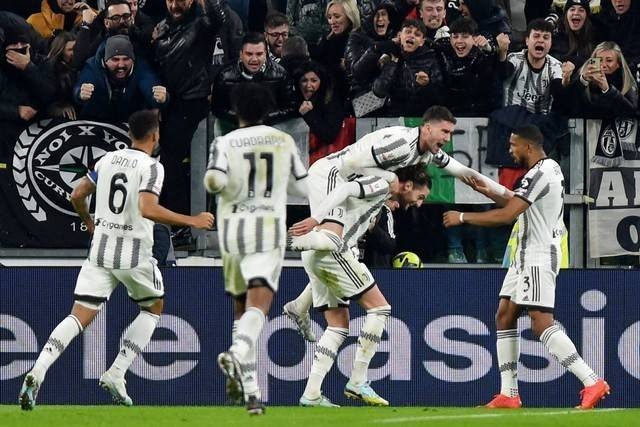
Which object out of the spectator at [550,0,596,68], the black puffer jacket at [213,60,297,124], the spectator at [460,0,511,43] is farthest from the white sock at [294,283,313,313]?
the spectator at [460,0,511,43]

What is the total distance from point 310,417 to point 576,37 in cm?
700

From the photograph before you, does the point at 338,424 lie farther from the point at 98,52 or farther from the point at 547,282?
the point at 98,52

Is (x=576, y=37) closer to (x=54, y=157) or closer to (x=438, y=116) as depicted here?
(x=438, y=116)

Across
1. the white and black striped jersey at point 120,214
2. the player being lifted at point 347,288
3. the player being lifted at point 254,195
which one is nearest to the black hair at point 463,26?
the player being lifted at point 347,288

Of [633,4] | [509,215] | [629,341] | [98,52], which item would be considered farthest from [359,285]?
[633,4]

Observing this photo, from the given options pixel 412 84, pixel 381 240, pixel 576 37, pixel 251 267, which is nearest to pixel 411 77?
pixel 412 84

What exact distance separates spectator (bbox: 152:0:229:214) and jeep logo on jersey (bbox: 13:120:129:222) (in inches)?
21.1

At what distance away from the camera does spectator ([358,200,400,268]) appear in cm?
1585

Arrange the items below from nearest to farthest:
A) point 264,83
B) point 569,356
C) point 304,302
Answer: point 569,356 → point 304,302 → point 264,83

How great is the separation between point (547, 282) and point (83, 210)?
3.94 meters

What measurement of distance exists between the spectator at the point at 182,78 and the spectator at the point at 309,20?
142 centimetres

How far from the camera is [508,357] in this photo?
13992 mm

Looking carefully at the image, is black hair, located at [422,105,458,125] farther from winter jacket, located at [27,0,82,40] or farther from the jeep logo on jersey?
winter jacket, located at [27,0,82,40]

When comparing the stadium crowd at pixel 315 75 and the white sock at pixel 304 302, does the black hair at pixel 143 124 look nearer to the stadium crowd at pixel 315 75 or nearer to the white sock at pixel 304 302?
the white sock at pixel 304 302
